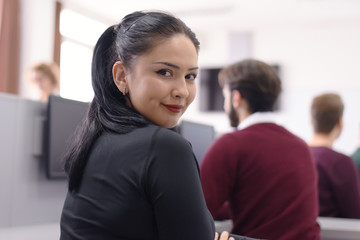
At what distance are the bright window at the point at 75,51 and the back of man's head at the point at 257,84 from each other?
443 centimetres

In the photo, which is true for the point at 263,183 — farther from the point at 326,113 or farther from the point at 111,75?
the point at 326,113

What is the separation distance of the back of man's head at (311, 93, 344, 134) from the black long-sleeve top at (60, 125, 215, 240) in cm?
166

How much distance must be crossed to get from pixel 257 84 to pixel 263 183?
0.39m

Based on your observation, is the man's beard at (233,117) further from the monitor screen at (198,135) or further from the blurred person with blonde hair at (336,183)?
the blurred person with blonde hair at (336,183)

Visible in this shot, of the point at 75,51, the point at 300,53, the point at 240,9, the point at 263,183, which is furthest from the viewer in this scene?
the point at 300,53

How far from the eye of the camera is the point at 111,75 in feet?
3.03

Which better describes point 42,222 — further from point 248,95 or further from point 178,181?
point 178,181

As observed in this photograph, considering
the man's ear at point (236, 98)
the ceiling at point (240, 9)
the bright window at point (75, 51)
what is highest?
the ceiling at point (240, 9)

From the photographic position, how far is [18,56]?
5281 mm

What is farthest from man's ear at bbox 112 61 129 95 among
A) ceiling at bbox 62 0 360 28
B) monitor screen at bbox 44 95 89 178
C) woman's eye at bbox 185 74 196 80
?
ceiling at bbox 62 0 360 28

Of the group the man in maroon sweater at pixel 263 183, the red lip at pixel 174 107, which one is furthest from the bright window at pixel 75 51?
the red lip at pixel 174 107

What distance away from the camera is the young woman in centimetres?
74

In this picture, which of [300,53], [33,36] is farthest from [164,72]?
[300,53]

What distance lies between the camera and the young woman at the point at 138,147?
0.74 metres
